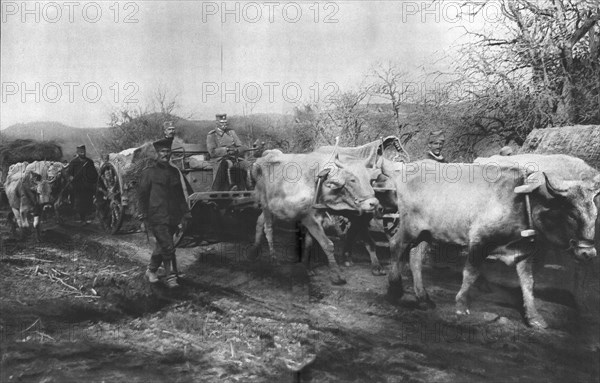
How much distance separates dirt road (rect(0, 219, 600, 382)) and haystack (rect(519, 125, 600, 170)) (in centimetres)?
151

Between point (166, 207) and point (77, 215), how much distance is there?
186 cm

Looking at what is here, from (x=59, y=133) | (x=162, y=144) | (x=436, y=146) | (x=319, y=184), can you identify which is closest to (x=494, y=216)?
(x=436, y=146)

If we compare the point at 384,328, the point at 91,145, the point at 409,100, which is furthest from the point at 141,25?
the point at 384,328

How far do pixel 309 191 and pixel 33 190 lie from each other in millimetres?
3755

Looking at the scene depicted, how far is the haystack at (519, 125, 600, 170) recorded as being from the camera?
4.92 m

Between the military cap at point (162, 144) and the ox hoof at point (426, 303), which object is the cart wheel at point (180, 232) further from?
the ox hoof at point (426, 303)

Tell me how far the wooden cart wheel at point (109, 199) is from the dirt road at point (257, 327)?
87cm

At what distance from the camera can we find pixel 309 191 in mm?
5641

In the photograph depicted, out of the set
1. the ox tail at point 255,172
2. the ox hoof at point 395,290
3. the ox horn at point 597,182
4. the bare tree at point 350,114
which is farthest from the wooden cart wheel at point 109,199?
the ox horn at point 597,182

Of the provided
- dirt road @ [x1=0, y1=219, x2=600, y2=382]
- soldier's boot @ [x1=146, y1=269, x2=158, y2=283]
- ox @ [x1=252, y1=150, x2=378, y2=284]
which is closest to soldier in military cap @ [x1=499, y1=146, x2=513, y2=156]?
dirt road @ [x1=0, y1=219, x2=600, y2=382]

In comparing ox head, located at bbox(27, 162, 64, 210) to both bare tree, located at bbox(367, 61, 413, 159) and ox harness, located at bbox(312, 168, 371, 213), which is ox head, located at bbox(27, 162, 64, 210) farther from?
bare tree, located at bbox(367, 61, 413, 159)

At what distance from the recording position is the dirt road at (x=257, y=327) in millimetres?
4426

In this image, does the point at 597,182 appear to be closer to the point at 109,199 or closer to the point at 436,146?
the point at 436,146

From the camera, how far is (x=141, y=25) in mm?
5645
